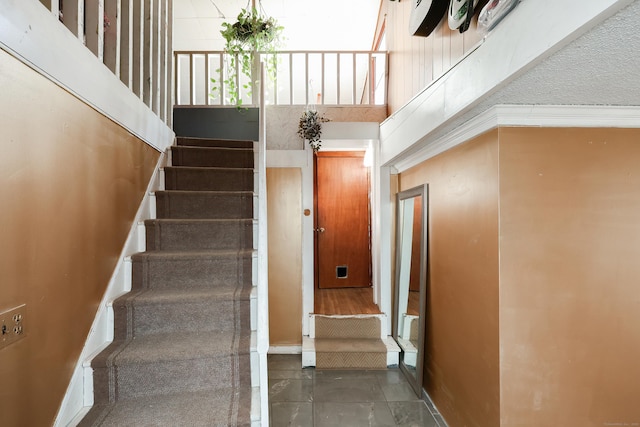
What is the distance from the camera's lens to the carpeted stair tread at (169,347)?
1503mm

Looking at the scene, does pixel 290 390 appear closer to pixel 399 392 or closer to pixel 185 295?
pixel 399 392

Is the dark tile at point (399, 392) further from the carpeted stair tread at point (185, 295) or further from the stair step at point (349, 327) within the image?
the carpeted stair tread at point (185, 295)

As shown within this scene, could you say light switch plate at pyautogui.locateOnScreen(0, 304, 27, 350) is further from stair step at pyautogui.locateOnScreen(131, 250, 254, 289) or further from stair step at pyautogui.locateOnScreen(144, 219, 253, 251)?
stair step at pyautogui.locateOnScreen(144, 219, 253, 251)

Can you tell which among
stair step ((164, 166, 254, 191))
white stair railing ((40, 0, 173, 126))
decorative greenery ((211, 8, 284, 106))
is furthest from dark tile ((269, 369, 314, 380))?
decorative greenery ((211, 8, 284, 106))

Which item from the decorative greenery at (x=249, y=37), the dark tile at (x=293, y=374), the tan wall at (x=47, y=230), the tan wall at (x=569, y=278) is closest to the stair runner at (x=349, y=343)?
the dark tile at (x=293, y=374)

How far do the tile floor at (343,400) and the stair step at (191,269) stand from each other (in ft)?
3.98

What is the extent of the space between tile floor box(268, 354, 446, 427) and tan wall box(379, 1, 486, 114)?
239 cm

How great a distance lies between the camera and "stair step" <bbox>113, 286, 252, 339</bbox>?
1.72 meters

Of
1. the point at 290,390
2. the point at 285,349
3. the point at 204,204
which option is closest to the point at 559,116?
the point at 204,204

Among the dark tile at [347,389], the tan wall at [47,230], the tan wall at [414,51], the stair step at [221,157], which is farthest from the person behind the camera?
the stair step at [221,157]

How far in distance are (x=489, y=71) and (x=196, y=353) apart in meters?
1.78

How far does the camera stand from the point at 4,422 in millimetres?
1055

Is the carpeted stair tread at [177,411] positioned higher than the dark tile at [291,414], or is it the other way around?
the carpeted stair tread at [177,411]

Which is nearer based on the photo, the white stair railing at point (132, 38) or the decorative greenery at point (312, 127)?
the white stair railing at point (132, 38)
